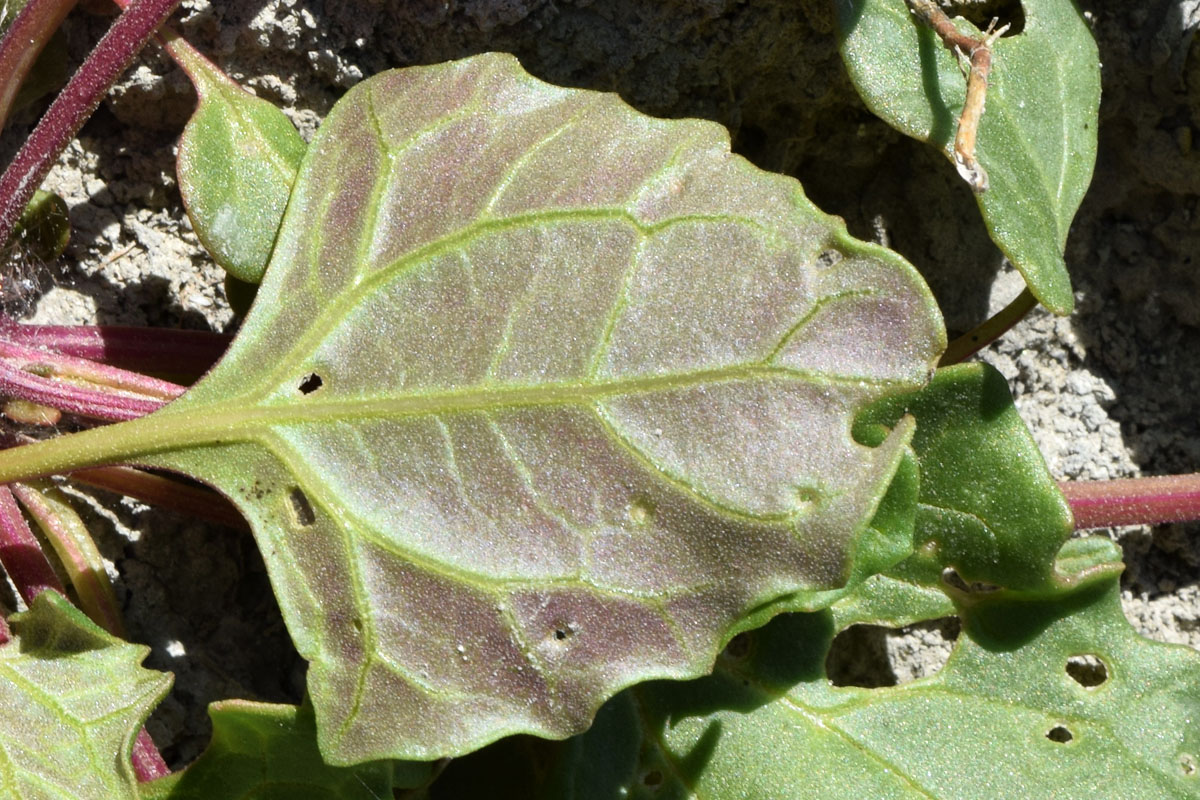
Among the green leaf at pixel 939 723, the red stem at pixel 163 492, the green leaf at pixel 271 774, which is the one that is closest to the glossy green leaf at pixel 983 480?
the green leaf at pixel 939 723

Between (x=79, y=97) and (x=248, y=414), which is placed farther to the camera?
(x=79, y=97)

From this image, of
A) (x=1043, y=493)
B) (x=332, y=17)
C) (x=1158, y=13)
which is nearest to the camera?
(x=1043, y=493)

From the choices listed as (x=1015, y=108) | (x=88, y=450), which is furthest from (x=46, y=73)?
(x=1015, y=108)

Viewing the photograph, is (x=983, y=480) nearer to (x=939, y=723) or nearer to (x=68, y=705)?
(x=939, y=723)

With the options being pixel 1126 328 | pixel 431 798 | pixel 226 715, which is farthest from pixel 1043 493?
pixel 226 715

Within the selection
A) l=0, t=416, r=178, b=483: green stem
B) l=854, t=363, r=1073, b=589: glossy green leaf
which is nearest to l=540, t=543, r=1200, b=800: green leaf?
l=854, t=363, r=1073, b=589: glossy green leaf

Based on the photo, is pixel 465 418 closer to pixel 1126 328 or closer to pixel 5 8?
pixel 5 8
